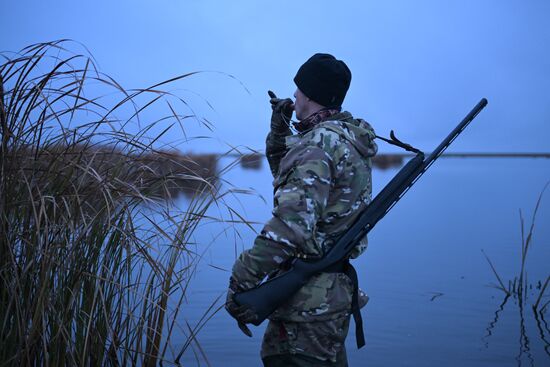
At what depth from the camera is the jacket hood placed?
247 centimetres

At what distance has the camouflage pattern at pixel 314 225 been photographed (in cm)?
237

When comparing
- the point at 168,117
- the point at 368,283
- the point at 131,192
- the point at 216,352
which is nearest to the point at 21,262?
the point at 131,192

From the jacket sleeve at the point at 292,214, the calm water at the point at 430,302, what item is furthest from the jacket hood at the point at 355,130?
the calm water at the point at 430,302

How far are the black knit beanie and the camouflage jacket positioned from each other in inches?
3.3

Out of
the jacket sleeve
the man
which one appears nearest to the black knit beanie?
the man

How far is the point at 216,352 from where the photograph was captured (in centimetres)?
528

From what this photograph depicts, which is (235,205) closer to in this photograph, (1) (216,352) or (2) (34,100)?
(1) (216,352)

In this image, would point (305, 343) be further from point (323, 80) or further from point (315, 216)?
point (323, 80)

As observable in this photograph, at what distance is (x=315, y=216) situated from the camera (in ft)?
7.85

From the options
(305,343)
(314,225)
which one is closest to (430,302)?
(305,343)

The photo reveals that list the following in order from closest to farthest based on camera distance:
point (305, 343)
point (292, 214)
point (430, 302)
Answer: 1. point (292, 214)
2. point (305, 343)
3. point (430, 302)

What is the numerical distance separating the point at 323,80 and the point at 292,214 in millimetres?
581

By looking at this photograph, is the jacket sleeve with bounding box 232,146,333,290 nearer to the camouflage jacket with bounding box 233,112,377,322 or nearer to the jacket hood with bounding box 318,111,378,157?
the camouflage jacket with bounding box 233,112,377,322

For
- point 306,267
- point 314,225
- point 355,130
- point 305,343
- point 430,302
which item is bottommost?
point 305,343
